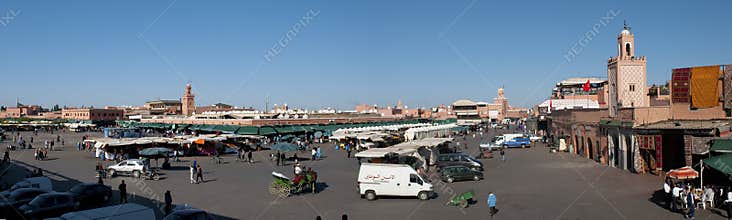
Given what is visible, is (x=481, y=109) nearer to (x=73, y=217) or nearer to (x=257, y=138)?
→ (x=257, y=138)

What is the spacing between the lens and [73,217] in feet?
37.7

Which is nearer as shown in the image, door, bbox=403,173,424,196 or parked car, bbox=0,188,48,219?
parked car, bbox=0,188,48,219

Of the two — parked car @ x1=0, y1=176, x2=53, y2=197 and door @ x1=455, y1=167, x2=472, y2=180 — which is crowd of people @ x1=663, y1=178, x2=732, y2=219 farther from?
parked car @ x1=0, y1=176, x2=53, y2=197

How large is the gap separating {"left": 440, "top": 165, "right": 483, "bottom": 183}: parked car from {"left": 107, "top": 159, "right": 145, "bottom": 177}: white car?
13.6 meters

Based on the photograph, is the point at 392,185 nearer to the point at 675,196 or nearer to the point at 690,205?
the point at 675,196

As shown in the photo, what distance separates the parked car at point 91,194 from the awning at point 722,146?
69.6 feet

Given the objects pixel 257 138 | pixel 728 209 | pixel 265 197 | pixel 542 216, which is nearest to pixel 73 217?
pixel 265 197

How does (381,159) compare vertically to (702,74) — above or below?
below

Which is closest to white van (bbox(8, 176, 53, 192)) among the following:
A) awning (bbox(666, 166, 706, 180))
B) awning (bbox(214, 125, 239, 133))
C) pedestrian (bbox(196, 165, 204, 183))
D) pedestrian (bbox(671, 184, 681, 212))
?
pedestrian (bbox(196, 165, 204, 183))

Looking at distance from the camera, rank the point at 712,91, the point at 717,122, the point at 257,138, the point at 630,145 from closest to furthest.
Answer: the point at 717,122 → the point at 712,91 → the point at 630,145 → the point at 257,138

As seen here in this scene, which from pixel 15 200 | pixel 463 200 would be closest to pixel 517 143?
pixel 463 200

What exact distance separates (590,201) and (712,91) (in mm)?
10159

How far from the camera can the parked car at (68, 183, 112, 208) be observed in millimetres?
16875

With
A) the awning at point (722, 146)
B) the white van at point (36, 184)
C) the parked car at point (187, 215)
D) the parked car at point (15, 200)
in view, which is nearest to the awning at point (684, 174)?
the awning at point (722, 146)
